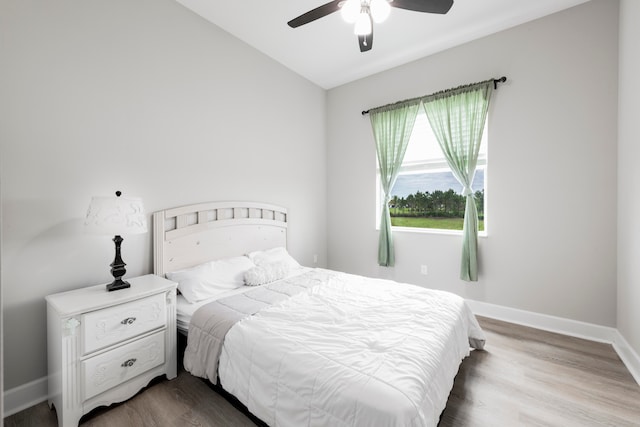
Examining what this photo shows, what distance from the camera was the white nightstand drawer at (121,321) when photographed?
5.20 feet

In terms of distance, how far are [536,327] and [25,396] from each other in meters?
4.15

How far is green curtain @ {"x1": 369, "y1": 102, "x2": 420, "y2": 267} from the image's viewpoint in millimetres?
3492

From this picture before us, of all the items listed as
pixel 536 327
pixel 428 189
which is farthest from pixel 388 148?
pixel 536 327

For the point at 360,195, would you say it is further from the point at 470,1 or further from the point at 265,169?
the point at 470,1

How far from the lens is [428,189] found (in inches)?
137

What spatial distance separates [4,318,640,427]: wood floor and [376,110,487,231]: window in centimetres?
143

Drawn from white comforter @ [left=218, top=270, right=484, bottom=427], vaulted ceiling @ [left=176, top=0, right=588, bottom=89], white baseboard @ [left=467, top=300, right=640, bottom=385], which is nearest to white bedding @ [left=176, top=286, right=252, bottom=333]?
white comforter @ [left=218, top=270, right=484, bottom=427]

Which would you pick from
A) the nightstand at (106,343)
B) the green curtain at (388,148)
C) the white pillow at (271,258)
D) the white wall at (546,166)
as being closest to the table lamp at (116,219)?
the nightstand at (106,343)

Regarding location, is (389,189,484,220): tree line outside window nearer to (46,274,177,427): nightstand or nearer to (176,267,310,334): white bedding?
(176,267,310,334): white bedding

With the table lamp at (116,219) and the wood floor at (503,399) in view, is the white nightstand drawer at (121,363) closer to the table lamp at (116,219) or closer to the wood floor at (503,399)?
the wood floor at (503,399)

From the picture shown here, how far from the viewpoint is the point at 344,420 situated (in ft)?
3.69

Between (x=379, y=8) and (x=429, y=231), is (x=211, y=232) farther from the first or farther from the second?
(x=429, y=231)

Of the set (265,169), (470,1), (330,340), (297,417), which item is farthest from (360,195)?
(297,417)

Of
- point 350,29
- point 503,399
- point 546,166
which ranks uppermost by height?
point 350,29
